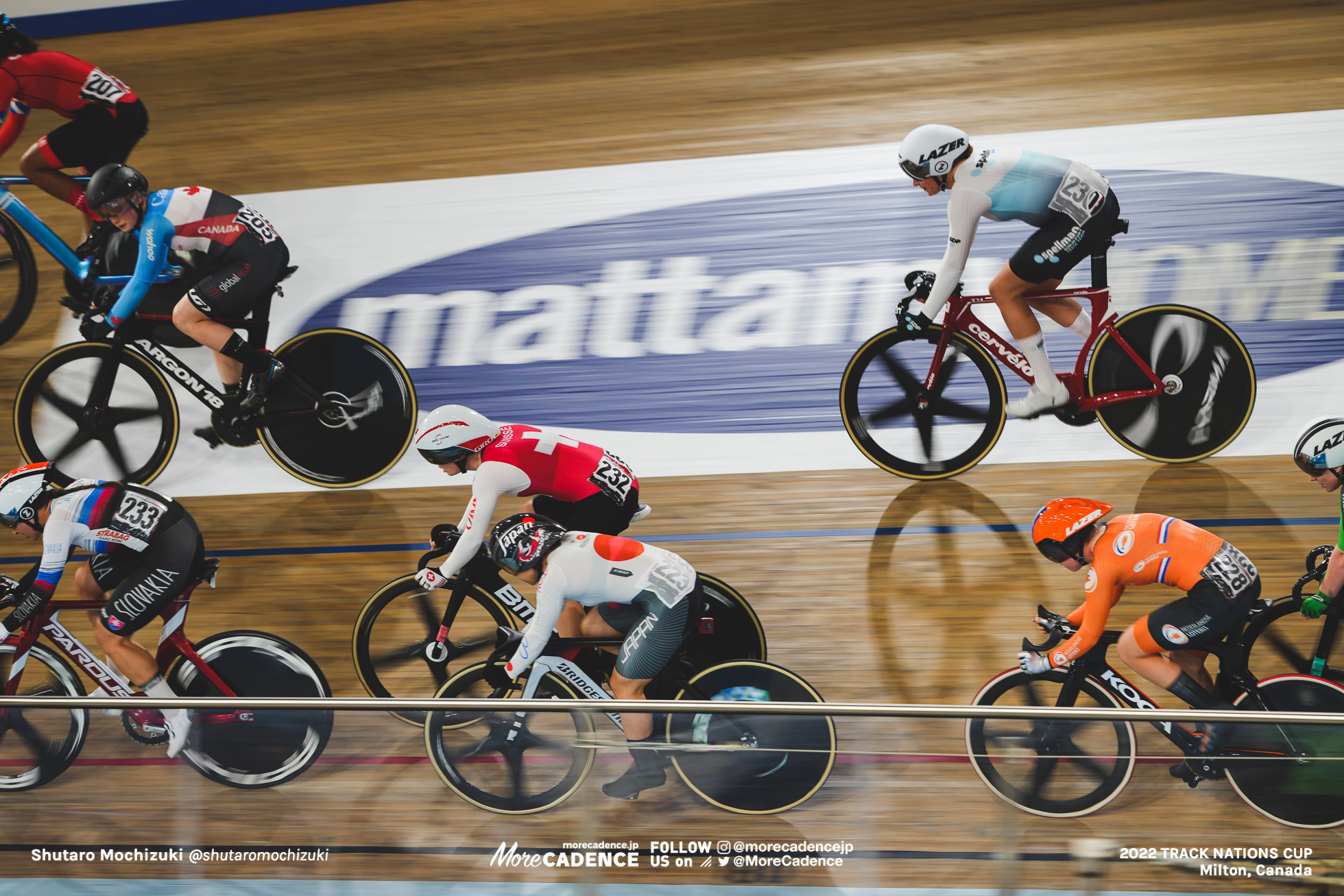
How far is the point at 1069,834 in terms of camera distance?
269 centimetres

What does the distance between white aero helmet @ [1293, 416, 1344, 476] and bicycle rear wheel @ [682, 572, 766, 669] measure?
1889mm

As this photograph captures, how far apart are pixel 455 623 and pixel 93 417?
2.07 m

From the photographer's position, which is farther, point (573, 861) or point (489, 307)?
point (489, 307)

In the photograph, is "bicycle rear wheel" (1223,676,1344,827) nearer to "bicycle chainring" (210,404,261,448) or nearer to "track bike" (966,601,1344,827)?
"track bike" (966,601,1344,827)

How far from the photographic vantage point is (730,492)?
497 cm

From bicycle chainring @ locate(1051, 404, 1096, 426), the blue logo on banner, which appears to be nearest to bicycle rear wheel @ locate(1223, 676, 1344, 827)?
bicycle chainring @ locate(1051, 404, 1096, 426)

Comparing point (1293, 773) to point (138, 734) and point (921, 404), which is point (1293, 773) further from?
point (138, 734)

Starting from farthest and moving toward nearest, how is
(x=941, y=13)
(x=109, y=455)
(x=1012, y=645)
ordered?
1. (x=941, y=13)
2. (x=109, y=455)
3. (x=1012, y=645)

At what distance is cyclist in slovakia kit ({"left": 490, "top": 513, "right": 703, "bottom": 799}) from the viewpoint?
3.47 meters

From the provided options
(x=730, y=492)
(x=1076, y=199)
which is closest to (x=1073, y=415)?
(x=1076, y=199)

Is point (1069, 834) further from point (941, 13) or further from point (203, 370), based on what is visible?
point (941, 13)

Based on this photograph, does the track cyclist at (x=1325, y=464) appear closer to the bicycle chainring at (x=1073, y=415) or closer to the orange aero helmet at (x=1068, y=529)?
the orange aero helmet at (x=1068, y=529)

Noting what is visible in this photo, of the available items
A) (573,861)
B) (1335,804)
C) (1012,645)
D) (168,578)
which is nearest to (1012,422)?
(1012,645)

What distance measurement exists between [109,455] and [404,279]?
1741mm
